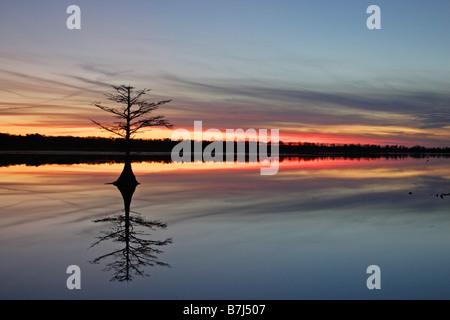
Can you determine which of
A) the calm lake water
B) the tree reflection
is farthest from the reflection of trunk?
the calm lake water

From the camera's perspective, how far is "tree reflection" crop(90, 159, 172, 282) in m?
15.4

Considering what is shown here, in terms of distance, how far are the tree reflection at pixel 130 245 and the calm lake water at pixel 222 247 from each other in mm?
56

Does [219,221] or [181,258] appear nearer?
[181,258]

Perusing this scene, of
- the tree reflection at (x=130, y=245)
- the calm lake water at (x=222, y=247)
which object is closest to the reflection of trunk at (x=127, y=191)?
the tree reflection at (x=130, y=245)

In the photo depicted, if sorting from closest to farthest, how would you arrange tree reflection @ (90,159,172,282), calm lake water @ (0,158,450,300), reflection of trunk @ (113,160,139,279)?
calm lake water @ (0,158,450,300) < tree reflection @ (90,159,172,282) < reflection of trunk @ (113,160,139,279)

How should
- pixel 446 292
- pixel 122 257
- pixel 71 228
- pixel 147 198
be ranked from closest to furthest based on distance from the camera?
pixel 446 292, pixel 122 257, pixel 71 228, pixel 147 198

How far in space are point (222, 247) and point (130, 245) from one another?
4.03 meters

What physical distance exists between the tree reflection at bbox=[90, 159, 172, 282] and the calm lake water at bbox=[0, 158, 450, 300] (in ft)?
0.18

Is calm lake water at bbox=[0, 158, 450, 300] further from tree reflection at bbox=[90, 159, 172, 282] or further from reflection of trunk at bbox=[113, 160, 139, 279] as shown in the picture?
reflection of trunk at bbox=[113, 160, 139, 279]

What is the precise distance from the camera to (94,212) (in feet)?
90.2
